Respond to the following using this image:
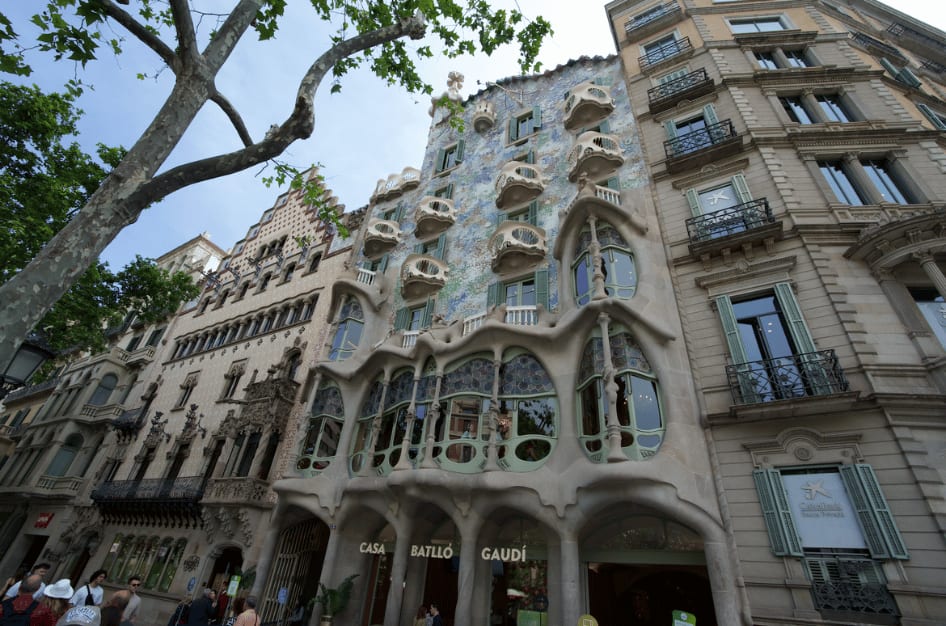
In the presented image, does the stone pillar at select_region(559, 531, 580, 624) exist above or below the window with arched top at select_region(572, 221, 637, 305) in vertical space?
below

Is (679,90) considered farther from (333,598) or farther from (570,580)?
(333,598)

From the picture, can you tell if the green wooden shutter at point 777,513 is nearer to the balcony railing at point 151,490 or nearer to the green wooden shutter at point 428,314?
the green wooden shutter at point 428,314

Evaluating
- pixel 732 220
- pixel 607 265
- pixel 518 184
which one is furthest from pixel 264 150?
pixel 518 184

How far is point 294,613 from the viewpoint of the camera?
1439cm

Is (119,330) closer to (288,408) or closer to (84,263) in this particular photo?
(288,408)

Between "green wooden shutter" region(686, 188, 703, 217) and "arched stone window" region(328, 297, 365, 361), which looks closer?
"green wooden shutter" region(686, 188, 703, 217)

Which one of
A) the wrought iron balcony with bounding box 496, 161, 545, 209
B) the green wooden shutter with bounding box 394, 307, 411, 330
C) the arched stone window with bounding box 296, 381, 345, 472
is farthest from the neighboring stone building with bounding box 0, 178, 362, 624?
the wrought iron balcony with bounding box 496, 161, 545, 209

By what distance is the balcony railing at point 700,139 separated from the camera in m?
13.9

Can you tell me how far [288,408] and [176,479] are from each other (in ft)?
20.2

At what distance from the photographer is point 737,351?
10375 mm

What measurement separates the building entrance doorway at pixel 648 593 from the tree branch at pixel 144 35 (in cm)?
1269

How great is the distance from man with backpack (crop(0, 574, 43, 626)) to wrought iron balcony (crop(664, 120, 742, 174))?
17.4 m

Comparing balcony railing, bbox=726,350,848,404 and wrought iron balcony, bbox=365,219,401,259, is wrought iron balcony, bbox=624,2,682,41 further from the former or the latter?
balcony railing, bbox=726,350,848,404

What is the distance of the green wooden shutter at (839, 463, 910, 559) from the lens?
7.49 meters
